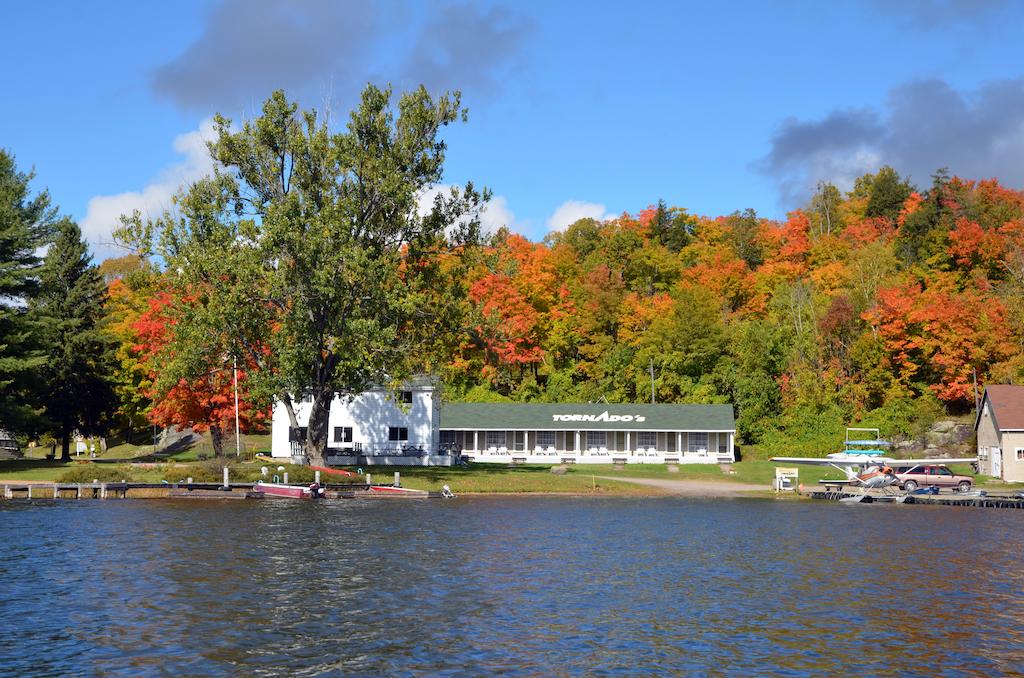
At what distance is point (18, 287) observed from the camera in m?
74.1

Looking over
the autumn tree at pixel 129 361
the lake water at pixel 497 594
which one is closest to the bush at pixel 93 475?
the lake water at pixel 497 594

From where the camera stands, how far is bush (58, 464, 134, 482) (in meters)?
60.2

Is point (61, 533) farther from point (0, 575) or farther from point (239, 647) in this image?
point (239, 647)

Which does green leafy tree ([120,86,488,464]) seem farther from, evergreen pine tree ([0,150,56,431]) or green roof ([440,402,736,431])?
green roof ([440,402,736,431])

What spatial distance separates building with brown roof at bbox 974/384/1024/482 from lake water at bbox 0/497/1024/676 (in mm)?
25874

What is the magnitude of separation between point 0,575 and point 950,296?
272 ft

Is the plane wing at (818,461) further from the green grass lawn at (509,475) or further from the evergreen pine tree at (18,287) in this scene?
the evergreen pine tree at (18,287)

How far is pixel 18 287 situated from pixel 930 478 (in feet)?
222

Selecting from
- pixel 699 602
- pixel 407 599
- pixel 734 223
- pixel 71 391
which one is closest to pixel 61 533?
pixel 407 599

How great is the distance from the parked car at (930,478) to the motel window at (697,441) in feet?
76.3

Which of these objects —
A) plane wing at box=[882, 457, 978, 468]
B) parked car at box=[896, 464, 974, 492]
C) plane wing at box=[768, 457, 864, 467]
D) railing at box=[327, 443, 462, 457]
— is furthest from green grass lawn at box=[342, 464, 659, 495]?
plane wing at box=[882, 457, 978, 468]

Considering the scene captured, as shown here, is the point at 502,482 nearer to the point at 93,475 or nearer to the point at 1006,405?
the point at 93,475

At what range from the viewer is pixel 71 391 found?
83750 mm

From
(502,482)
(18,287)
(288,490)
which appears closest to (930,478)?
(502,482)
